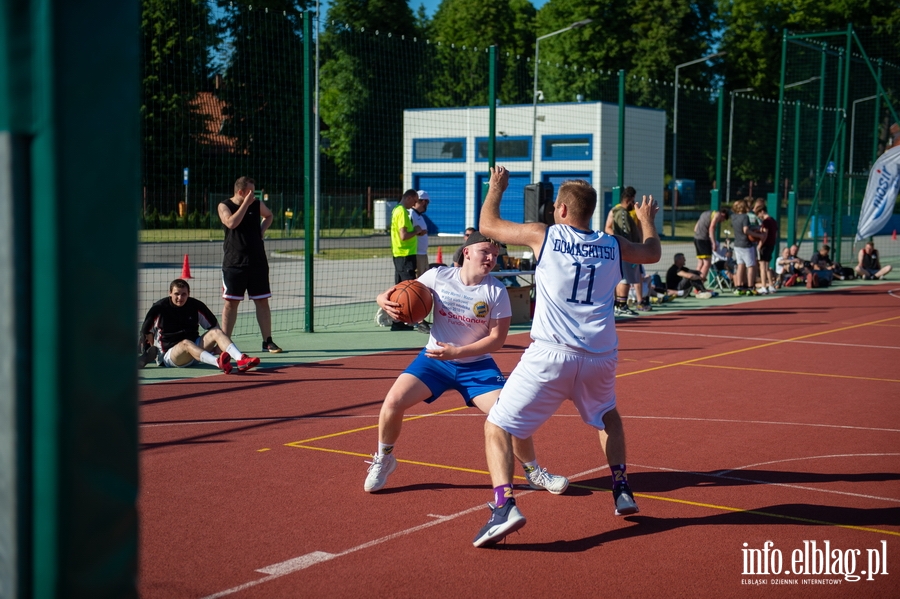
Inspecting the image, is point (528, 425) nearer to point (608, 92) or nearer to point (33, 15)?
point (33, 15)

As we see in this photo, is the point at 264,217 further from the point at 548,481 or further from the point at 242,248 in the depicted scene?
the point at 548,481

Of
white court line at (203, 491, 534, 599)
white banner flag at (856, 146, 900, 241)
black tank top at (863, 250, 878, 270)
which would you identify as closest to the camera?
white court line at (203, 491, 534, 599)

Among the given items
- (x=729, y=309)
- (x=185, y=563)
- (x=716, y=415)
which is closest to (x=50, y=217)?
(x=185, y=563)

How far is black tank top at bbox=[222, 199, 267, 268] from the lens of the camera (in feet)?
36.9

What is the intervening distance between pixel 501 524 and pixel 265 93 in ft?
39.0

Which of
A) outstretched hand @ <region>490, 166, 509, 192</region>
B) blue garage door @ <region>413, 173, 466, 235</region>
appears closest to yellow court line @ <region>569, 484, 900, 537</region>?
outstretched hand @ <region>490, 166, 509, 192</region>

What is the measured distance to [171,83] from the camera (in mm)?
12484

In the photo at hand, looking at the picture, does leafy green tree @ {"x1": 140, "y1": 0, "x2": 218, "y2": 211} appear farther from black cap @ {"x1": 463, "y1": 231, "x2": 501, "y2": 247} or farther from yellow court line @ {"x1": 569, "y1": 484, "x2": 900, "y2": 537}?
yellow court line @ {"x1": 569, "y1": 484, "x2": 900, "y2": 537}

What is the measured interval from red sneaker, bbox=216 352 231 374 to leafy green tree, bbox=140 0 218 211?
3.72m

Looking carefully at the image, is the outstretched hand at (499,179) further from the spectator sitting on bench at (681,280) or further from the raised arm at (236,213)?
the spectator sitting on bench at (681,280)

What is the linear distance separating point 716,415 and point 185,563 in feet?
17.3

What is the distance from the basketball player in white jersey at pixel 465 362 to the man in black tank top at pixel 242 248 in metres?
5.80

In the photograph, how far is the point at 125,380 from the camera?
4.33 ft

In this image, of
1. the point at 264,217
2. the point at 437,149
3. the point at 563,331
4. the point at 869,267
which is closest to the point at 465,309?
the point at 563,331
